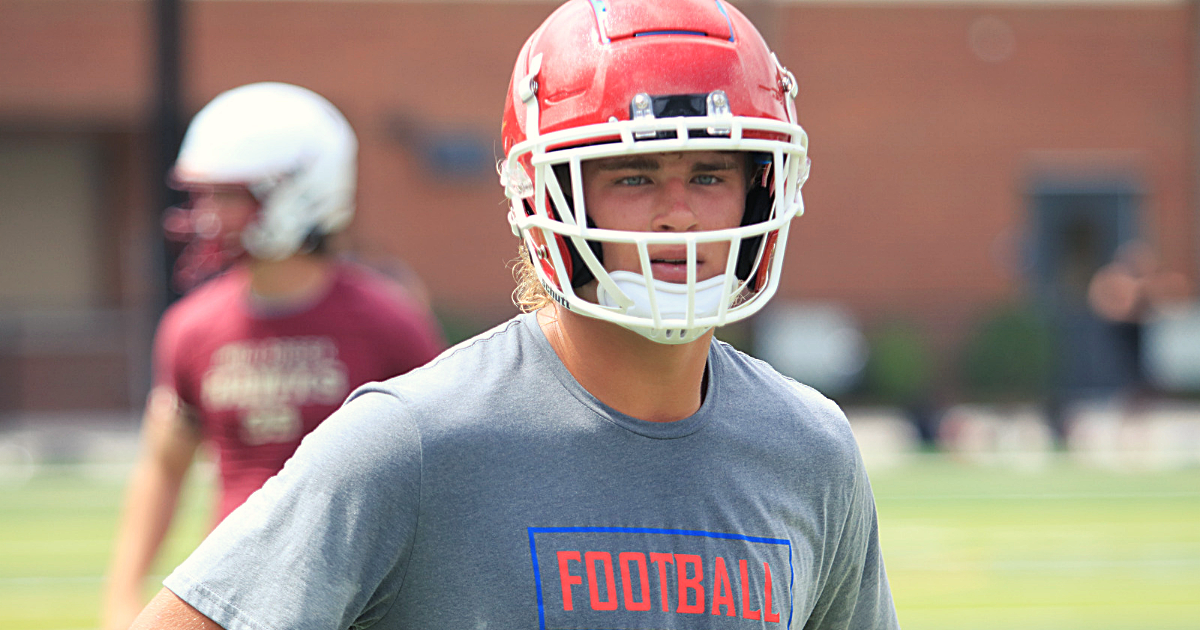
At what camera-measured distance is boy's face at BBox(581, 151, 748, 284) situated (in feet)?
6.91

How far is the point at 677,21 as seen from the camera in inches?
85.9

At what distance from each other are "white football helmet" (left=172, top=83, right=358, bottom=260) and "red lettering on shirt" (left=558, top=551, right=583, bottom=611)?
2.19 m

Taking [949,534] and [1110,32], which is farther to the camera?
[1110,32]

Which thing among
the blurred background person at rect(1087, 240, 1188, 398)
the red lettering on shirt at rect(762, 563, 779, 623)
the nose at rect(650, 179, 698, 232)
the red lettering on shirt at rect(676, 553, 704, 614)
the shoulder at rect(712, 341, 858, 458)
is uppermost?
the nose at rect(650, 179, 698, 232)

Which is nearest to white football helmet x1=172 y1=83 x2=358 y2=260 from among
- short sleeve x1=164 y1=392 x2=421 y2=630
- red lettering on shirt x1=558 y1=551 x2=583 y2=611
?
short sleeve x1=164 y1=392 x2=421 y2=630

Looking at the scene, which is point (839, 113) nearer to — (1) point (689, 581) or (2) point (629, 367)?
(2) point (629, 367)

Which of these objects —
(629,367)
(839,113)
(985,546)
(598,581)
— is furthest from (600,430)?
(839,113)

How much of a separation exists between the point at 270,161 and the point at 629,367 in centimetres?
207

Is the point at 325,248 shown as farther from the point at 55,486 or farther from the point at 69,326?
the point at 69,326

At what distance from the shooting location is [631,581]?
2.07 meters

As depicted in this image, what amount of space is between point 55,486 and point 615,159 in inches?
502

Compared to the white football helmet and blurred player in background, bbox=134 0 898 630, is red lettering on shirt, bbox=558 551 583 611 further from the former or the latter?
the white football helmet

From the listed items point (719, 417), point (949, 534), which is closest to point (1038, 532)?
point (949, 534)

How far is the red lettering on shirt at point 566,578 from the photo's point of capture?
2041 millimetres
